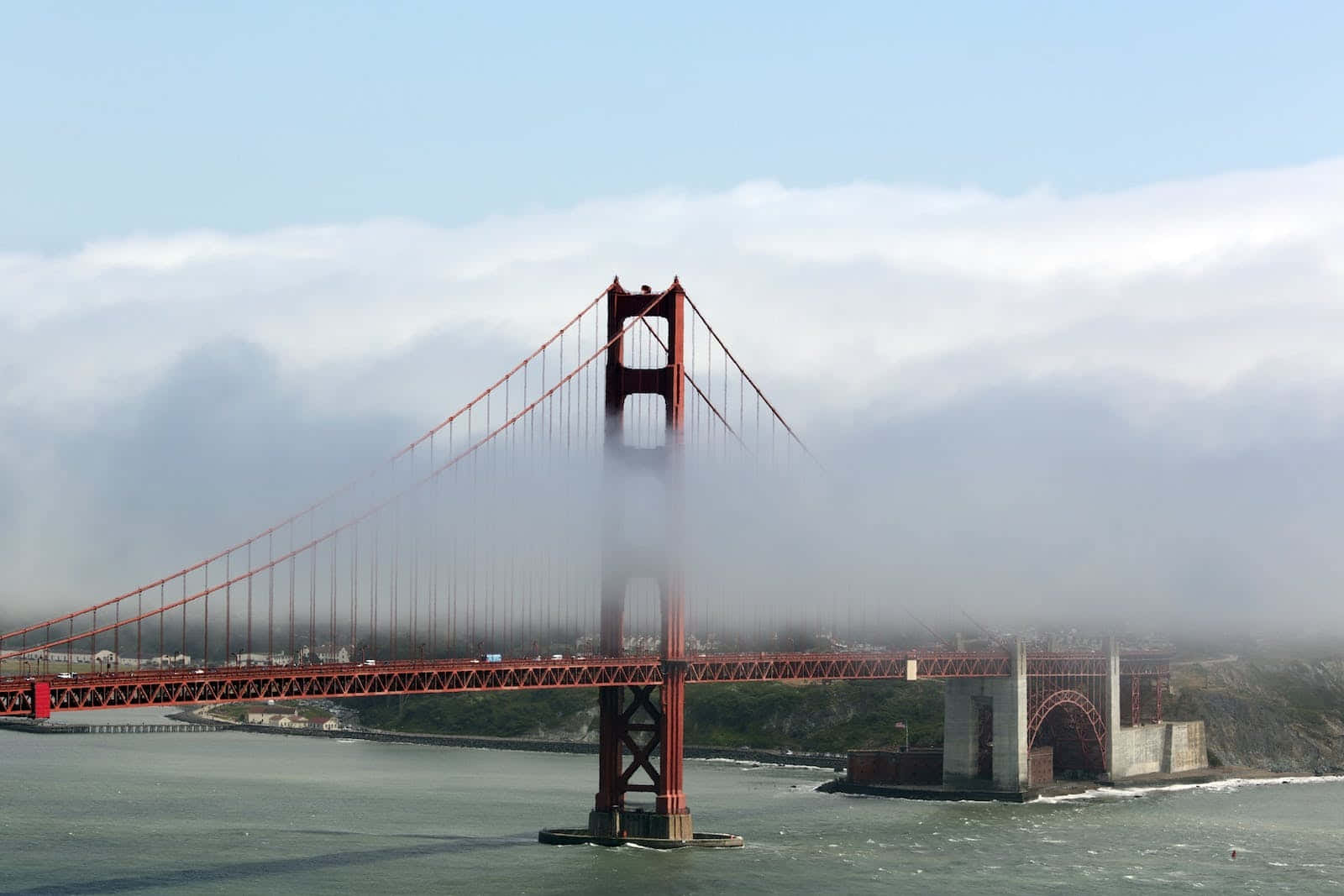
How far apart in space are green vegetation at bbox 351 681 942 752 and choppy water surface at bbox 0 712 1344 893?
21944 millimetres

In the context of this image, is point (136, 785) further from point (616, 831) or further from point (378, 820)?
point (616, 831)

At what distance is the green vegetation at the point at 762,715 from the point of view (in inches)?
6250

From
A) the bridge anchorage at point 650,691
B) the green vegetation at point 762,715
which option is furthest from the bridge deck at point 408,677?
the green vegetation at point 762,715

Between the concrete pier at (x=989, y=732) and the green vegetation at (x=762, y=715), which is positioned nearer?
the concrete pier at (x=989, y=732)

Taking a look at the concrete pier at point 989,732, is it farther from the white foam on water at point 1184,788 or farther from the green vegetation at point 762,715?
the green vegetation at point 762,715

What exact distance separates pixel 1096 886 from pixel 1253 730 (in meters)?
72.5

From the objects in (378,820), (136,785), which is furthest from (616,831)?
(136,785)

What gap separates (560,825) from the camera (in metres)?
93.5

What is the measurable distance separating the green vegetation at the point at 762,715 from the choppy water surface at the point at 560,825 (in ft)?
72.0

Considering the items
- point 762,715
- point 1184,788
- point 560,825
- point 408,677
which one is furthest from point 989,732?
point 408,677

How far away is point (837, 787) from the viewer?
118688 mm

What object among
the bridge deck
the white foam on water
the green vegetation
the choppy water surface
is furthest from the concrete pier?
the green vegetation

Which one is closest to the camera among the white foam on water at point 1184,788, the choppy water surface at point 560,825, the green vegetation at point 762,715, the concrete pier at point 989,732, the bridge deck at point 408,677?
the bridge deck at point 408,677

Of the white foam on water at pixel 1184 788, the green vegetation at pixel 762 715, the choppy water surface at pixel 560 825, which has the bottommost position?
the white foam on water at pixel 1184 788
